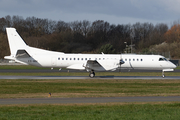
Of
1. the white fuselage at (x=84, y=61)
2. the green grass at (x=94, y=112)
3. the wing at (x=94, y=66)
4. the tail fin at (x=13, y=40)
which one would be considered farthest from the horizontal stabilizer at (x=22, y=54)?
the green grass at (x=94, y=112)

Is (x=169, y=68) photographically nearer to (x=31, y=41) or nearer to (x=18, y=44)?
(x=18, y=44)

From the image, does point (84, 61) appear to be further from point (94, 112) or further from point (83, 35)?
point (83, 35)

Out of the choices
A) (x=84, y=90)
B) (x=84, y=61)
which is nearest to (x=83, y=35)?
(x=84, y=61)

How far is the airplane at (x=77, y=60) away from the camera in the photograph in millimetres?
29719

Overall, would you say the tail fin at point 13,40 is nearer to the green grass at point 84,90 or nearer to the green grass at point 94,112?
the green grass at point 84,90

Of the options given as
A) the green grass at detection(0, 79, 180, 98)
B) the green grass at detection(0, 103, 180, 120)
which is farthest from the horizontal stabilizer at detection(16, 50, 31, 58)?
the green grass at detection(0, 103, 180, 120)

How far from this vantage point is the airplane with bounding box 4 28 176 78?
2972 cm

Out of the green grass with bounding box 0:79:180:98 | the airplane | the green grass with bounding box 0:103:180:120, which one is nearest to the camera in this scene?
the green grass with bounding box 0:103:180:120

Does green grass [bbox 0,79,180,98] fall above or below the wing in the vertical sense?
below

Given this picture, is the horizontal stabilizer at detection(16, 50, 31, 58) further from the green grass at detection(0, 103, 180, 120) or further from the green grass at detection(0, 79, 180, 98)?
the green grass at detection(0, 103, 180, 120)

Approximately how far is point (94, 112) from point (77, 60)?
1998 cm

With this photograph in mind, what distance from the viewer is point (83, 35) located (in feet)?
252

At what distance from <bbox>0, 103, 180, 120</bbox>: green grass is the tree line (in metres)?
53.6

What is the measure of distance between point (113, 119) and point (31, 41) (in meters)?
68.5
